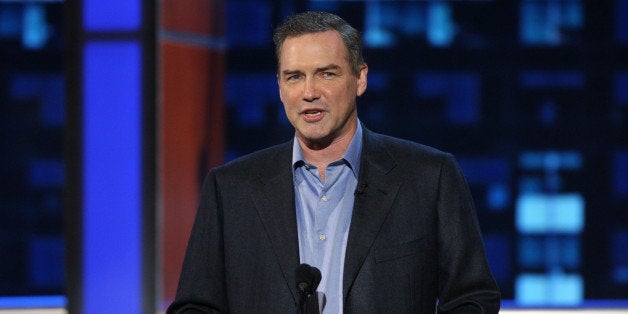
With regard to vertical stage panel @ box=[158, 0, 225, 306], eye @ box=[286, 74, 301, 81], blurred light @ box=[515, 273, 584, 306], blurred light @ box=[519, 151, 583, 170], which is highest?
eye @ box=[286, 74, 301, 81]

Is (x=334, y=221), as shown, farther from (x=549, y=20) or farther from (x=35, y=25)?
(x=35, y=25)

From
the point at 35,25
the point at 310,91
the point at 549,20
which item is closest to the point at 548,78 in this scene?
the point at 549,20

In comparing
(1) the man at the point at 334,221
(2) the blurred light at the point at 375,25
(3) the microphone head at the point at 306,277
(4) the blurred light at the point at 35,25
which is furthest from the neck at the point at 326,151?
(4) the blurred light at the point at 35,25

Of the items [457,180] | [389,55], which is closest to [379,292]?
[457,180]

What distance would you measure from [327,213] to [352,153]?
0.43ft

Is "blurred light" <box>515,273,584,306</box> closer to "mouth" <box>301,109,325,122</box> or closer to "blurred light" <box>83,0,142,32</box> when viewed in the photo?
"blurred light" <box>83,0,142,32</box>

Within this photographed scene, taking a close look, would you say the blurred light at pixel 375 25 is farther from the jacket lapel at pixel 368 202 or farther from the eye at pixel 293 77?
the eye at pixel 293 77

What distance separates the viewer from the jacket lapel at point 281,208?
69.5 inches

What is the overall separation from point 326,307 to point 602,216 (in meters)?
4.10

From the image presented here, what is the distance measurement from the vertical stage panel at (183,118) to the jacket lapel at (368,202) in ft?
7.24

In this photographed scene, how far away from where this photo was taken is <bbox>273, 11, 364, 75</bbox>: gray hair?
1.81m

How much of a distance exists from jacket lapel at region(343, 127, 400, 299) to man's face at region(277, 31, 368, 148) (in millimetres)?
106

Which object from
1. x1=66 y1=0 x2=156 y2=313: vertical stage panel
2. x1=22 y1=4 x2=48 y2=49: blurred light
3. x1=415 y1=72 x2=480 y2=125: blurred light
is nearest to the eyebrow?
x1=66 y1=0 x2=156 y2=313: vertical stage panel

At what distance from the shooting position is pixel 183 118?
13.6 feet
